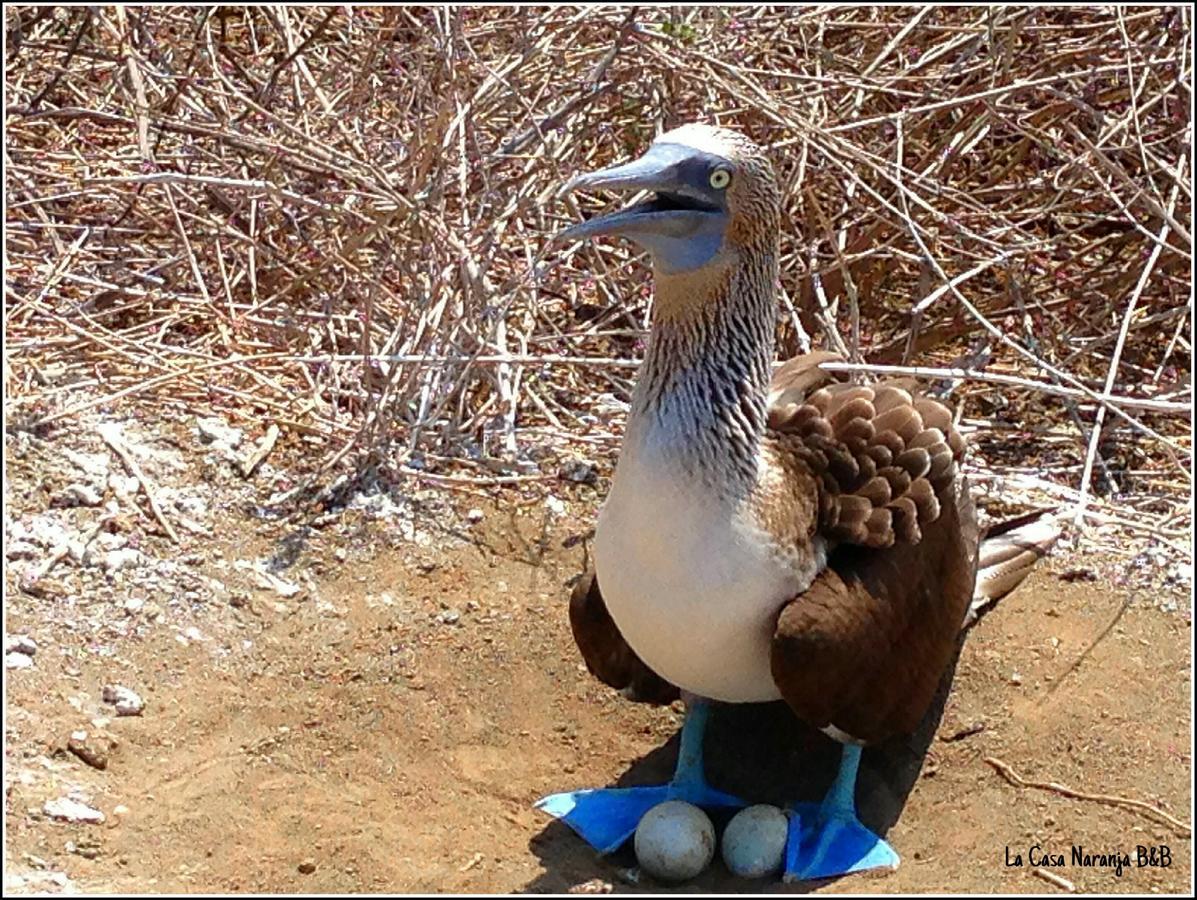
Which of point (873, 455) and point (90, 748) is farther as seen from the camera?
point (873, 455)

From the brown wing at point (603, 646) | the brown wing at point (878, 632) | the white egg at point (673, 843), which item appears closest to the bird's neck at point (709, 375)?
the brown wing at point (878, 632)

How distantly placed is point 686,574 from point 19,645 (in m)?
2.11

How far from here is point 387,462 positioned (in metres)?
6.00

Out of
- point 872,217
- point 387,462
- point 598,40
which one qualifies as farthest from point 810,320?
point 387,462

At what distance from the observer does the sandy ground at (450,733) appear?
14.6 feet

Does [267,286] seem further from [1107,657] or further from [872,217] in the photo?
[1107,657]

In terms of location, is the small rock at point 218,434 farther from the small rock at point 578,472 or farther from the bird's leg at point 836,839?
the bird's leg at point 836,839

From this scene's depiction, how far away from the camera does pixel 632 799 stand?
484 cm

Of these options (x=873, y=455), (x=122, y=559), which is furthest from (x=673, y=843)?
(x=122, y=559)

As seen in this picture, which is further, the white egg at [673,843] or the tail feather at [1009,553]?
the tail feather at [1009,553]

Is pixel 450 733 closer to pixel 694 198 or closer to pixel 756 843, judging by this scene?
pixel 756 843

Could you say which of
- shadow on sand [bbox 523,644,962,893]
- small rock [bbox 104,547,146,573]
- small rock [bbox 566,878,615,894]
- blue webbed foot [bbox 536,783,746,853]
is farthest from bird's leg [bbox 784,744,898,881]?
small rock [bbox 104,547,146,573]

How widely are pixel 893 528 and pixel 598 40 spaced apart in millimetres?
3108

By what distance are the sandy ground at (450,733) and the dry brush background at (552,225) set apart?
52cm
